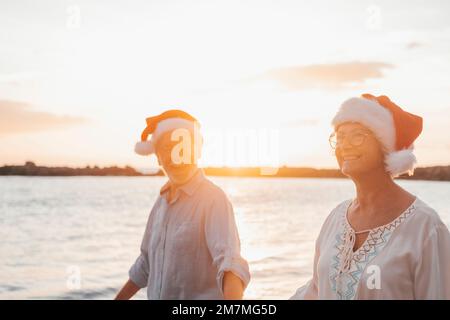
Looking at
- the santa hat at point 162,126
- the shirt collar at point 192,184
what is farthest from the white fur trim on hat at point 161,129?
the shirt collar at point 192,184

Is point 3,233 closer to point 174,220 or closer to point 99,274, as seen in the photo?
point 99,274

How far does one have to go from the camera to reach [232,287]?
290cm

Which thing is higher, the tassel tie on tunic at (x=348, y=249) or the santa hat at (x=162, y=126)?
the santa hat at (x=162, y=126)

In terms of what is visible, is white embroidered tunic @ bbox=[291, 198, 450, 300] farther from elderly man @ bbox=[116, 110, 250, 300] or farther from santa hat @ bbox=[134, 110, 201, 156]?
santa hat @ bbox=[134, 110, 201, 156]

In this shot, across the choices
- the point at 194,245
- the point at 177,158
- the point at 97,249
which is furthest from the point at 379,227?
the point at 97,249

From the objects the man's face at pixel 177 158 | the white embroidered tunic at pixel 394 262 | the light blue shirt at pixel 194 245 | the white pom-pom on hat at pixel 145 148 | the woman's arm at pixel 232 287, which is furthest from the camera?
the white pom-pom on hat at pixel 145 148

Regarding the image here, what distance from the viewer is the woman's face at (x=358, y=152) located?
2672 mm

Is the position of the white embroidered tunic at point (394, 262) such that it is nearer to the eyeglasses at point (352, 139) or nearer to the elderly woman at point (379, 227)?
the elderly woman at point (379, 227)

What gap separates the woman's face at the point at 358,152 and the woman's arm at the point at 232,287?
69cm

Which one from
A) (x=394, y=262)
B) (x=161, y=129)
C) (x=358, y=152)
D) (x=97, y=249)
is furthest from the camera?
(x=97, y=249)

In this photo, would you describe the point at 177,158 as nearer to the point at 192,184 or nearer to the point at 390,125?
the point at 192,184

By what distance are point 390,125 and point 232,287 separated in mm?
1000
